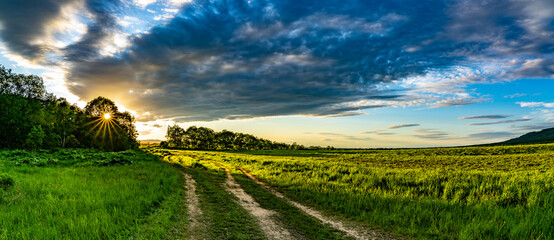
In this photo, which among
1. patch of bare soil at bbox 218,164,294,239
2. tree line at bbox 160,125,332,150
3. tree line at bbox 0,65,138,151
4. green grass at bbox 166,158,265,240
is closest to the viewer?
green grass at bbox 166,158,265,240

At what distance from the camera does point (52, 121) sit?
53.7m

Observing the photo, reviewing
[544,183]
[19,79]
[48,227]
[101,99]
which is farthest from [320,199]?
[19,79]

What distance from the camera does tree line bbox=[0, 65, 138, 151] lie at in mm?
45844

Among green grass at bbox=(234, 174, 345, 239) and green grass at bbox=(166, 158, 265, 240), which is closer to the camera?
green grass at bbox=(166, 158, 265, 240)

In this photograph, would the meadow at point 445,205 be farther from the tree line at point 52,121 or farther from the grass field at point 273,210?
the tree line at point 52,121

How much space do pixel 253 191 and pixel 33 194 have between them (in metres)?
10.7

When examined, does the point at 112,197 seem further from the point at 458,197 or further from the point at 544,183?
the point at 544,183

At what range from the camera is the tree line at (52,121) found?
150ft

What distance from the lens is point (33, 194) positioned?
11992mm

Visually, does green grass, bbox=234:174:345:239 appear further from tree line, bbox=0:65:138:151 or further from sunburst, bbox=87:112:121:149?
sunburst, bbox=87:112:121:149

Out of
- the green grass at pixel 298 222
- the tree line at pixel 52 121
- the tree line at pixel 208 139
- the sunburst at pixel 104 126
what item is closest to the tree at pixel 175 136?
the tree line at pixel 208 139

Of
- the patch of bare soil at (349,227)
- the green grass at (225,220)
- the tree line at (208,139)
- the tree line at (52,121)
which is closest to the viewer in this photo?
the green grass at (225,220)

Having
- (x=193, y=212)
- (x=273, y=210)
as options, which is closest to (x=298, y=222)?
(x=273, y=210)

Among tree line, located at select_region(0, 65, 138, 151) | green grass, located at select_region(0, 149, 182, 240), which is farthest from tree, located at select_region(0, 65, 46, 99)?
green grass, located at select_region(0, 149, 182, 240)
